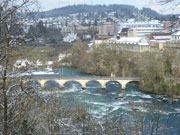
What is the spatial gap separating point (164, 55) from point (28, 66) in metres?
14.4

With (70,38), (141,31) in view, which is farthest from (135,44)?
(70,38)

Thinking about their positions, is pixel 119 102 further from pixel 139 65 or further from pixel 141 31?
pixel 141 31

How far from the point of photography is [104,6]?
288ft

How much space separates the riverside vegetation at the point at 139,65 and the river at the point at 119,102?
2.60 ft

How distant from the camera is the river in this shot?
9.18 meters

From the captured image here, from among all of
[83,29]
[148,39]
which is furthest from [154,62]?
[83,29]

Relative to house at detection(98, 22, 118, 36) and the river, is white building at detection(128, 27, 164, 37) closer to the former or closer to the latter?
house at detection(98, 22, 118, 36)

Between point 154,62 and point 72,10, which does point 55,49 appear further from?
point 72,10

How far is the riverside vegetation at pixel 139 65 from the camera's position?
1401 cm

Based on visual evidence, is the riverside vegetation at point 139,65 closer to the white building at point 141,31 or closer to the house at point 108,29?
the white building at point 141,31

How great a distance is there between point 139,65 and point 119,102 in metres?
5.61

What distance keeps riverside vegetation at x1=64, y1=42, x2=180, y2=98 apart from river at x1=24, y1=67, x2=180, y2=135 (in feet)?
2.60

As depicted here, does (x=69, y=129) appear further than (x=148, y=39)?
No

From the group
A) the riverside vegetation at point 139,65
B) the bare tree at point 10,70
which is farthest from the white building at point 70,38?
the bare tree at point 10,70
